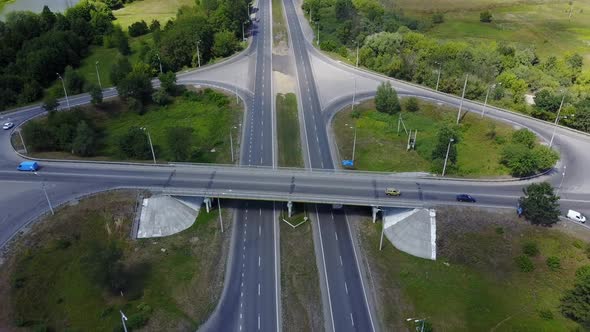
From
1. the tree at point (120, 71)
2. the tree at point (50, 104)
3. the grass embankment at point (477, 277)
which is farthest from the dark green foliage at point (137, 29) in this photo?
the grass embankment at point (477, 277)

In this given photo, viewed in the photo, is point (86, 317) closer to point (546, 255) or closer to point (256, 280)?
point (256, 280)

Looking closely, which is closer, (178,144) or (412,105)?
(178,144)

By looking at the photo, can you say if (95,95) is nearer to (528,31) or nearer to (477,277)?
(477,277)

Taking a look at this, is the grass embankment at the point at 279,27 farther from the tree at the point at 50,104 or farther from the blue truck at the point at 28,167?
the blue truck at the point at 28,167

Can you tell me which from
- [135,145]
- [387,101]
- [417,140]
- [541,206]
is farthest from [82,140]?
Answer: [541,206]

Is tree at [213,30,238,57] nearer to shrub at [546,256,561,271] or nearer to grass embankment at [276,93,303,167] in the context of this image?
grass embankment at [276,93,303,167]

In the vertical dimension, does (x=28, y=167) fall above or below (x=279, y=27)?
below
